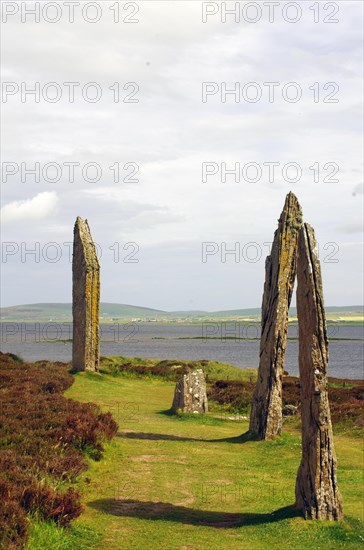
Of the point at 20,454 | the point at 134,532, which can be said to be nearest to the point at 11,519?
the point at 134,532

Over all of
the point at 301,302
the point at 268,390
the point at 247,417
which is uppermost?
the point at 301,302

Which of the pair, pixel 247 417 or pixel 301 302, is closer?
pixel 301 302

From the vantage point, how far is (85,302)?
31078mm

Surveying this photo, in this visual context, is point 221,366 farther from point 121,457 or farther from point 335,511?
point 335,511

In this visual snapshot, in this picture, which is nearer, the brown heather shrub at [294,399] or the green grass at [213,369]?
the brown heather shrub at [294,399]

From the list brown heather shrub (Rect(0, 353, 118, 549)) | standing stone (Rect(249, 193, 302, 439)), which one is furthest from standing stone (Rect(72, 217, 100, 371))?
standing stone (Rect(249, 193, 302, 439))

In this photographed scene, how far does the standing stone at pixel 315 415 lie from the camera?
12367 mm

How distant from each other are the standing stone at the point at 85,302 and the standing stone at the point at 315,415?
1948 centimetres

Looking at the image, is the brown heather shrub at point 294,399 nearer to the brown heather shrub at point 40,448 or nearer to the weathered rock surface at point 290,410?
the weathered rock surface at point 290,410

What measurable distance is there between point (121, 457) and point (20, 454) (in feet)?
11.1

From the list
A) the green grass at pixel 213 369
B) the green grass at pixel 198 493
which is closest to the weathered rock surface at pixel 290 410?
the green grass at pixel 198 493

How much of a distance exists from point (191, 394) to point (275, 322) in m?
6.23

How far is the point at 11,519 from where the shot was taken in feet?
33.5

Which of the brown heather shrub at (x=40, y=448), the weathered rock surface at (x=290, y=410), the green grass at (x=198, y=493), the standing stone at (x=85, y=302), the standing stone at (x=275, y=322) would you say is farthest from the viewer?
the standing stone at (x=85, y=302)
